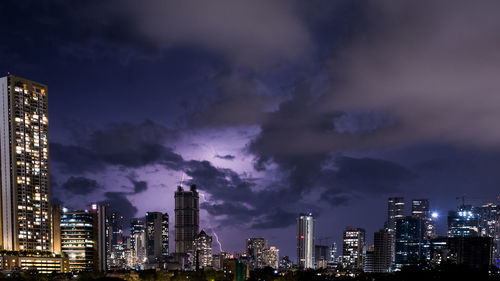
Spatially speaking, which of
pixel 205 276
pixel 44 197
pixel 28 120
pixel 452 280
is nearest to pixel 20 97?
pixel 28 120

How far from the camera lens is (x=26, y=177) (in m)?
128

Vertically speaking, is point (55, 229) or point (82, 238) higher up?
point (55, 229)

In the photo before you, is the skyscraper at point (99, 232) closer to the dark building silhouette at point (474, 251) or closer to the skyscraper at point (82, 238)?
the skyscraper at point (82, 238)

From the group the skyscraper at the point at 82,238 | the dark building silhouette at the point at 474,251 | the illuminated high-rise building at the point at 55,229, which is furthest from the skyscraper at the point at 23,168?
the dark building silhouette at the point at 474,251

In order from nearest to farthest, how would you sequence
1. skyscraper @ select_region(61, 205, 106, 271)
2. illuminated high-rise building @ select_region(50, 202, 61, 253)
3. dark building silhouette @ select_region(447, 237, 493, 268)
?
illuminated high-rise building @ select_region(50, 202, 61, 253)
skyscraper @ select_region(61, 205, 106, 271)
dark building silhouette @ select_region(447, 237, 493, 268)

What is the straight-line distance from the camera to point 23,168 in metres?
127

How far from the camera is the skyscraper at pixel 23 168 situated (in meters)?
125

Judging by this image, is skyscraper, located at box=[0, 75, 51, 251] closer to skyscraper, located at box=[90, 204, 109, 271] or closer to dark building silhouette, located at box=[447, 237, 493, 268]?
skyscraper, located at box=[90, 204, 109, 271]

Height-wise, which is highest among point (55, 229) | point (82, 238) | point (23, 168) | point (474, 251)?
point (23, 168)

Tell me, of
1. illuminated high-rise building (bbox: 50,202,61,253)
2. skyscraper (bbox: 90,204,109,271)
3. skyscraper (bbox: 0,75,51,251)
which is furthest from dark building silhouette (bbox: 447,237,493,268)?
skyscraper (bbox: 0,75,51,251)

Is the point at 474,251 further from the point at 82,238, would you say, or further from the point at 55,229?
the point at 55,229

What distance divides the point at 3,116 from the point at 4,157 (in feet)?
36.1

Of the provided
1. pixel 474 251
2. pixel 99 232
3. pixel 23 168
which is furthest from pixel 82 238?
pixel 474 251

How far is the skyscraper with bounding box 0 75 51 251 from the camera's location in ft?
409
